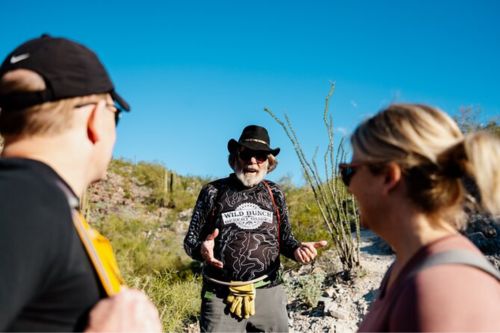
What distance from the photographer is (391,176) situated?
4.99ft

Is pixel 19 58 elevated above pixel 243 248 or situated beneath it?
elevated above

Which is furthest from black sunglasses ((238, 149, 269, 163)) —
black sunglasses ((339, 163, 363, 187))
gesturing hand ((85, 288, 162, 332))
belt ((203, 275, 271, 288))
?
gesturing hand ((85, 288, 162, 332))

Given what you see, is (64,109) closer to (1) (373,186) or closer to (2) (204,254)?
(1) (373,186)

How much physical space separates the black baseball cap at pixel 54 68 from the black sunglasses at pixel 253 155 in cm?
269

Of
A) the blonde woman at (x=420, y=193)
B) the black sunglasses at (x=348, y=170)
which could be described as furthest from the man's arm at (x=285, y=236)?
the blonde woman at (x=420, y=193)

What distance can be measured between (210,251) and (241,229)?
0.33m

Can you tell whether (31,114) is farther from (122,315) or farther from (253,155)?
(253,155)

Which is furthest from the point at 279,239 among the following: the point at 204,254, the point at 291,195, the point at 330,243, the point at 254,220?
the point at 291,195

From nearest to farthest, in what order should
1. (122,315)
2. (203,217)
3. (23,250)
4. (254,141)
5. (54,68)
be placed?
(23,250) → (122,315) → (54,68) → (203,217) → (254,141)

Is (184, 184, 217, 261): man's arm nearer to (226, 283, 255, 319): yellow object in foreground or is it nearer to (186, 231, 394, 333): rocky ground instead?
(226, 283, 255, 319): yellow object in foreground

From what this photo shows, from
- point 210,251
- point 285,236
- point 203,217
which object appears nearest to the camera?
point 210,251

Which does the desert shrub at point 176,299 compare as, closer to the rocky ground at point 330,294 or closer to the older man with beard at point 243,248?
the rocky ground at point 330,294

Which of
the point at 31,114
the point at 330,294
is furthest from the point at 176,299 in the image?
the point at 31,114

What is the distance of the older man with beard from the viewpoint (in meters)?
3.57
